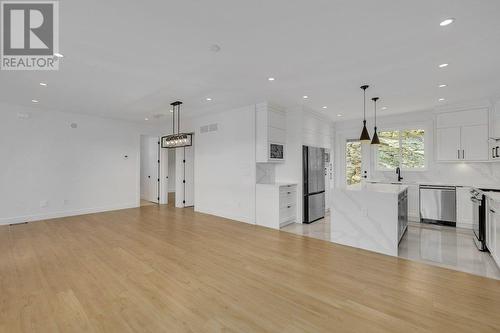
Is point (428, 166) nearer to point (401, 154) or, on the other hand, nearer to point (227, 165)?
point (401, 154)

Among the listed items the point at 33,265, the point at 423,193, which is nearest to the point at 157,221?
the point at 33,265

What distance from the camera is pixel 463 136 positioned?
5.39 meters

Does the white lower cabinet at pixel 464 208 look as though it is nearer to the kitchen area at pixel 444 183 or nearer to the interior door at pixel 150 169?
the kitchen area at pixel 444 183

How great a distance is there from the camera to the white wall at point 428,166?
17.9ft

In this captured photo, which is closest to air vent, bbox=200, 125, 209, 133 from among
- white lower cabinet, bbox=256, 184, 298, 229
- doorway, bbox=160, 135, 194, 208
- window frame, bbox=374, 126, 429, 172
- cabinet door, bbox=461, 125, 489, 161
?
doorway, bbox=160, 135, 194, 208

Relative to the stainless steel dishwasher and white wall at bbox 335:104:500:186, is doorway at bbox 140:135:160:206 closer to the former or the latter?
white wall at bbox 335:104:500:186

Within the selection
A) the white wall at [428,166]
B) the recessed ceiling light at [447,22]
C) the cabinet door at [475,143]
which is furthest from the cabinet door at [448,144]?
the recessed ceiling light at [447,22]

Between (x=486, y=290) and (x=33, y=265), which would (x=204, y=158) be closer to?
(x=33, y=265)

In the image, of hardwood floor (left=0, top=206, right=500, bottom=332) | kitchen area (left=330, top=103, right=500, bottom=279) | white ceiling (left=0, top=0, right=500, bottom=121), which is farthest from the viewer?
kitchen area (left=330, top=103, right=500, bottom=279)

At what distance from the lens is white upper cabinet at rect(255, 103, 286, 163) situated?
546cm

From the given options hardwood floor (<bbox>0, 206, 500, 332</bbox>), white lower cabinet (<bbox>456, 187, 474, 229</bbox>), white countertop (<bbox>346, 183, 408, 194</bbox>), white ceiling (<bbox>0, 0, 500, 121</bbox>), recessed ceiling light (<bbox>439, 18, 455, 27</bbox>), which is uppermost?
white ceiling (<bbox>0, 0, 500, 121</bbox>)

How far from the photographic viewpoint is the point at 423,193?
5676 mm

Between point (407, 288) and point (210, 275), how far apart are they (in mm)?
2381

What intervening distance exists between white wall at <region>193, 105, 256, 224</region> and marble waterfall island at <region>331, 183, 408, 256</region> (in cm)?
215
